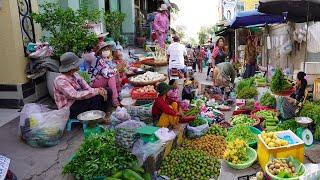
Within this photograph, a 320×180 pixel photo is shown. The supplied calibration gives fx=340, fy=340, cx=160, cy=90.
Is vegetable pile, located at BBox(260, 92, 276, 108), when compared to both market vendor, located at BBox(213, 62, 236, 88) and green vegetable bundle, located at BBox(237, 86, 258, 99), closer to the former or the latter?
green vegetable bundle, located at BBox(237, 86, 258, 99)

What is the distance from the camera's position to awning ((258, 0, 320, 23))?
6.00 m

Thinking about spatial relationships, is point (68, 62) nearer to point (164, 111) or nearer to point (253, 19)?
point (164, 111)

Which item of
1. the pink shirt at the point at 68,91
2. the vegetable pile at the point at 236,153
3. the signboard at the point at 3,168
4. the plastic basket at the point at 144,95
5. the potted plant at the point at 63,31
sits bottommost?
the vegetable pile at the point at 236,153

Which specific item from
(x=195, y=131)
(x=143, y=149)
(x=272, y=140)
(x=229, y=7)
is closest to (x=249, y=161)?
(x=272, y=140)

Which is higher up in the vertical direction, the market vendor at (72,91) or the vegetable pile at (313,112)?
the market vendor at (72,91)

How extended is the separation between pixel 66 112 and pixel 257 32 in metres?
11.3

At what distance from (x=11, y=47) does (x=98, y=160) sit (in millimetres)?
3615

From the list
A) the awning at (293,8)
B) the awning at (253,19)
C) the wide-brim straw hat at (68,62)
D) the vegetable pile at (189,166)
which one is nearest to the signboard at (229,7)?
the awning at (253,19)

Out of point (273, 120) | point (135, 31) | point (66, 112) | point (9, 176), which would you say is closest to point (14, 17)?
point (66, 112)

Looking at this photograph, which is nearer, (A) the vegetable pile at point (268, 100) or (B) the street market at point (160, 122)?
(B) the street market at point (160, 122)

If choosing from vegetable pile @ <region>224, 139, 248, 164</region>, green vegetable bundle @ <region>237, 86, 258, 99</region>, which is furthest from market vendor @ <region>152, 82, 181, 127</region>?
green vegetable bundle @ <region>237, 86, 258, 99</region>

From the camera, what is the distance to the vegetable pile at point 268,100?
302 inches

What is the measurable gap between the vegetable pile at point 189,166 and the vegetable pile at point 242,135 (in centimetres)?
88

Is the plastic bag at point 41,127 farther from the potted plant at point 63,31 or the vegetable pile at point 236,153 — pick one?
the vegetable pile at point 236,153
